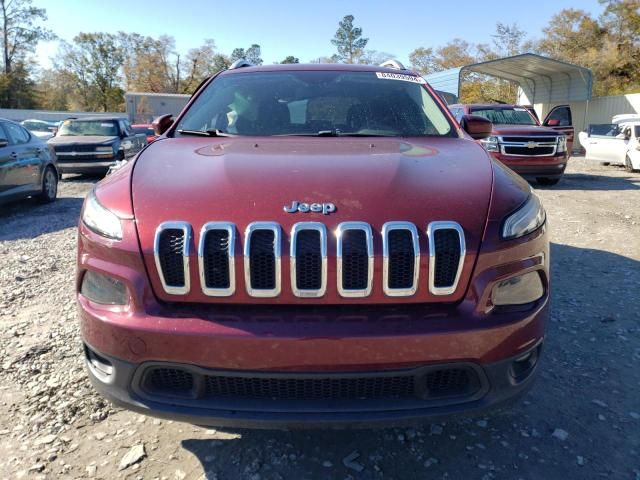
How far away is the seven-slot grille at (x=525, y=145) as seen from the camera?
11047 millimetres

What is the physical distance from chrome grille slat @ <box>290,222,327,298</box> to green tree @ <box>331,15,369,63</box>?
72.4 meters

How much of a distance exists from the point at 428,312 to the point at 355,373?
0.35 m

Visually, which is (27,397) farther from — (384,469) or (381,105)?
(381,105)

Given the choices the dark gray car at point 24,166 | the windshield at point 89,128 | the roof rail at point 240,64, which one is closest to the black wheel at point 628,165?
the windshield at point 89,128

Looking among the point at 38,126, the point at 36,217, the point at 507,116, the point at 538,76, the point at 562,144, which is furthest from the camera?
the point at 38,126

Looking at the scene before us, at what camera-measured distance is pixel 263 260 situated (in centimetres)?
186

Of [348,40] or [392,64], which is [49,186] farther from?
[348,40]

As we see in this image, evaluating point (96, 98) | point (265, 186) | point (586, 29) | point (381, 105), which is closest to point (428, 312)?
point (265, 186)

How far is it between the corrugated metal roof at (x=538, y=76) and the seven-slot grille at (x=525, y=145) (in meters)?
12.7

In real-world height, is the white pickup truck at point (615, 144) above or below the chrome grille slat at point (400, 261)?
below

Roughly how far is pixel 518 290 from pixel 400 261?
19.8 inches

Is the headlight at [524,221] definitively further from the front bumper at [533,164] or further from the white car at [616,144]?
the white car at [616,144]

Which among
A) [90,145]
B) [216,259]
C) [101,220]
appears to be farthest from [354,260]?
[90,145]

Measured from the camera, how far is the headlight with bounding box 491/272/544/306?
1.97m
